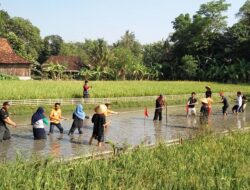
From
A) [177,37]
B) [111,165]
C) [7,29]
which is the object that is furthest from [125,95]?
[7,29]

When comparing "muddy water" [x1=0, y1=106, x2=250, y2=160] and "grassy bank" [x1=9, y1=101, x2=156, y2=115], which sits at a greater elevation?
"grassy bank" [x1=9, y1=101, x2=156, y2=115]

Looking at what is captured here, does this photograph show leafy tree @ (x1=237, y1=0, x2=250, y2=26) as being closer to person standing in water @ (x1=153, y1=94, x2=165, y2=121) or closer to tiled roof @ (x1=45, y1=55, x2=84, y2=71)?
tiled roof @ (x1=45, y1=55, x2=84, y2=71)

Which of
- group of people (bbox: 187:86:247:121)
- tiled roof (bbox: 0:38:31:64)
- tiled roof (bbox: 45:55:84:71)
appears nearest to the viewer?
group of people (bbox: 187:86:247:121)

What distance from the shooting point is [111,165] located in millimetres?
10930

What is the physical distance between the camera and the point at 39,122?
16312 millimetres

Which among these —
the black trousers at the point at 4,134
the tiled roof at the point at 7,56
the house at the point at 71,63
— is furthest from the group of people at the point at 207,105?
the house at the point at 71,63

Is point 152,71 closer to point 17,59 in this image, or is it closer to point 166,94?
point 17,59

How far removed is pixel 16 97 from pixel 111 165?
59.6 ft

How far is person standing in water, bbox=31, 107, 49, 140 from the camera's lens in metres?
16.3

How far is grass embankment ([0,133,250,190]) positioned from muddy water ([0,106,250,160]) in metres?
1.78

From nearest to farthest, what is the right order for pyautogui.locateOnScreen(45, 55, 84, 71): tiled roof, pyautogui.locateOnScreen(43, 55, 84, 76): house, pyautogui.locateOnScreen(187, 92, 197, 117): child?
pyautogui.locateOnScreen(187, 92, 197, 117): child, pyautogui.locateOnScreen(43, 55, 84, 76): house, pyautogui.locateOnScreen(45, 55, 84, 71): tiled roof

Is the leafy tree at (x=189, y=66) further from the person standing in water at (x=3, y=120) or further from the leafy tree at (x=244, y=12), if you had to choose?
the person standing in water at (x=3, y=120)

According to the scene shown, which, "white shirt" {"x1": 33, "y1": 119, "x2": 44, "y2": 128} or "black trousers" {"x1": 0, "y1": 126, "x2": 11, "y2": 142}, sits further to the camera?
"white shirt" {"x1": 33, "y1": 119, "x2": 44, "y2": 128}

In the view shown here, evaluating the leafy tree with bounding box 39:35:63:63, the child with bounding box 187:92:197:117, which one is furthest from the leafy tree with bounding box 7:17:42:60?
the child with bounding box 187:92:197:117
